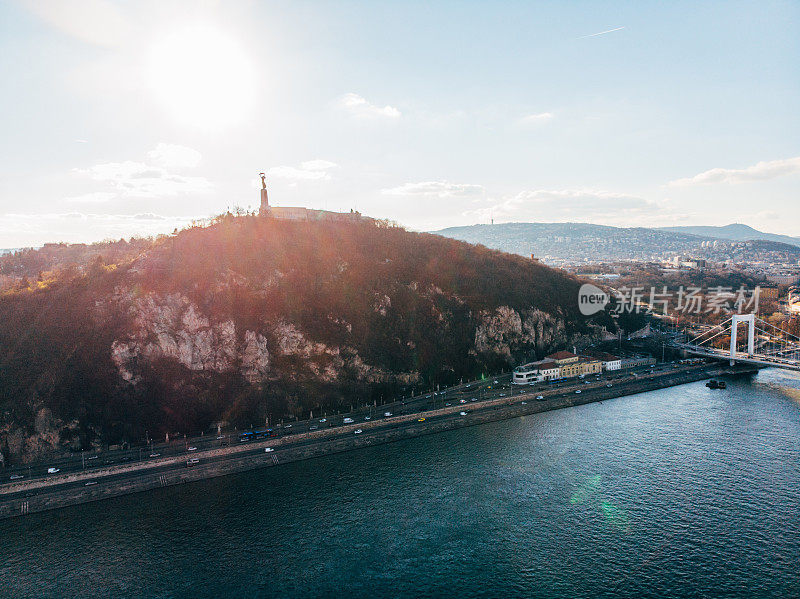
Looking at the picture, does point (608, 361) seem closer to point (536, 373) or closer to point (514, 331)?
point (514, 331)

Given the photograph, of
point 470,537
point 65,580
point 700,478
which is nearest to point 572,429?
point 700,478

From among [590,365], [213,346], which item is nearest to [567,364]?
[590,365]

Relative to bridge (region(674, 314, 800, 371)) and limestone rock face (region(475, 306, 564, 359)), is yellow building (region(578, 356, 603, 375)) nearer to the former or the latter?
limestone rock face (region(475, 306, 564, 359))

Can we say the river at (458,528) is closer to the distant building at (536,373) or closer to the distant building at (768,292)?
the distant building at (536,373)

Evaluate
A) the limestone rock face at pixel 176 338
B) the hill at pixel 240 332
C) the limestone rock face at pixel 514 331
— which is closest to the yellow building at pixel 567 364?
the hill at pixel 240 332

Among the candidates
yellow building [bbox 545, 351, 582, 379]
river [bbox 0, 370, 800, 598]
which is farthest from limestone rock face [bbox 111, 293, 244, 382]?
yellow building [bbox 545, 351, 582, 379]

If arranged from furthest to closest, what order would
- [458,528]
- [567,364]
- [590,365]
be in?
[590,365], [567,364], [458,528]
